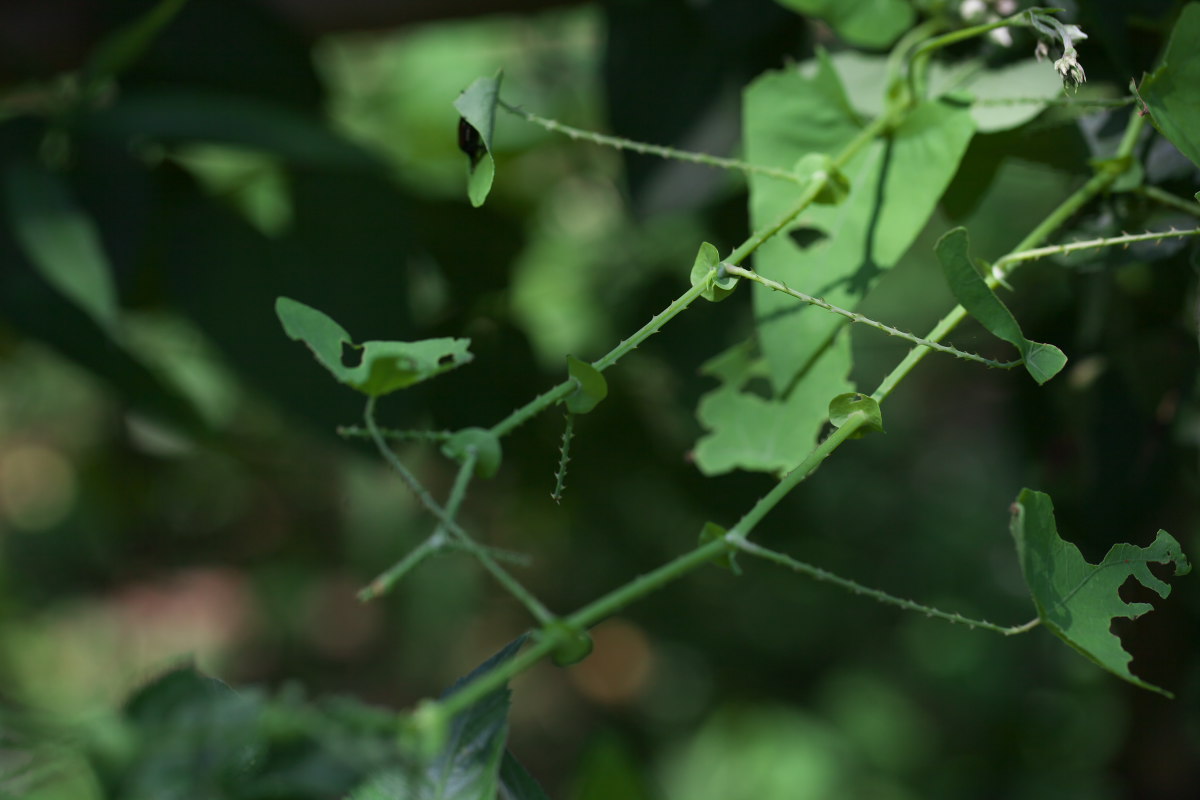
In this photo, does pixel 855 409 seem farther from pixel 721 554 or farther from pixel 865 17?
pixel 865 17

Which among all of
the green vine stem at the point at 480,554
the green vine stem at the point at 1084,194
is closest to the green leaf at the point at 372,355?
the green vine stem at the point at 480,554

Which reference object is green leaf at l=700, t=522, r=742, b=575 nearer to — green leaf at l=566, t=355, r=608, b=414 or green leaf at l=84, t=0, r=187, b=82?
green leaf at l=566, t=355, r=608, b=414

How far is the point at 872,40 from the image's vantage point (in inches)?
12.0

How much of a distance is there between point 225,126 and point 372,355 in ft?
0.94

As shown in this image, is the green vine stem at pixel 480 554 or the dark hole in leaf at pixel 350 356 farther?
the dark hole in leaf at pixel 350 356

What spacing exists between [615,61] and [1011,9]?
0.60 feet

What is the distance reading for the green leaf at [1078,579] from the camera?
192 mm

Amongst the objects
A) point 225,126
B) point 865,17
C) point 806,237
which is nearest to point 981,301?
point 865,17

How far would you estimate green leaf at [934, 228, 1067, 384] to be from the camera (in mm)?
197

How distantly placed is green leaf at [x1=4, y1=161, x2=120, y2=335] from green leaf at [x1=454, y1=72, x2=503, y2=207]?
0.24 metres

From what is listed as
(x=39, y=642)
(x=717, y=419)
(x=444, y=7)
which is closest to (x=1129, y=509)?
(x=717, y=419)

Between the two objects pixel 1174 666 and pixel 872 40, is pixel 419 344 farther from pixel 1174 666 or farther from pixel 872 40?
pixel 1174 666

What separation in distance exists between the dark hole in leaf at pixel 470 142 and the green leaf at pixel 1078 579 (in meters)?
0.14

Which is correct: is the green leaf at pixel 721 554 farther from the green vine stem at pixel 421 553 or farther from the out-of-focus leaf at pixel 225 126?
the out-of-focus leaf at pixel 225 126
